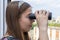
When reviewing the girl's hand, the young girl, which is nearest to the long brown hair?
the young girl

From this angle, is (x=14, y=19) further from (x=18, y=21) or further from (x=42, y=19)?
(x=42, y=19)

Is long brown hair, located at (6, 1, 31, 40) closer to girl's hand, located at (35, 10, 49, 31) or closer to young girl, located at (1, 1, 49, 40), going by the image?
young girl, located at (1, 1, 49, 40)

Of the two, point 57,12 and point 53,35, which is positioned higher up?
point 57,12

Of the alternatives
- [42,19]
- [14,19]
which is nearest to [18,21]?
[14,19]

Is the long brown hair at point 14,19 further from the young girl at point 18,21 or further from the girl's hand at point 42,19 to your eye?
the girl's hand at point 42,19

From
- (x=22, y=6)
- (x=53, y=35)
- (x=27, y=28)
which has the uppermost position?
(x=22, y=6)

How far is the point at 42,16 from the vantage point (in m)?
0.96

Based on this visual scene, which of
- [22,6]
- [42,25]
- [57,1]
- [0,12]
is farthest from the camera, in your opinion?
[0,12]

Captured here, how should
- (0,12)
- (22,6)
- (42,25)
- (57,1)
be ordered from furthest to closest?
(0,12), (57,1), (22,6), (42,25)

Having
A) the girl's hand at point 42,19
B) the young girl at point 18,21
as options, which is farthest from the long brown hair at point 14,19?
the girl's hand at point 42,19

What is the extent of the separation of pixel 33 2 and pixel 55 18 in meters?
0.22

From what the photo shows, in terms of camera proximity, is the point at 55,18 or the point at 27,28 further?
the point at 55,18

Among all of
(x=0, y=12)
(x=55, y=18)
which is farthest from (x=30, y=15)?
(x=0, y=12)

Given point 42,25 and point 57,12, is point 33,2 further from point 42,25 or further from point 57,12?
point 42,25
